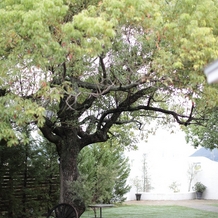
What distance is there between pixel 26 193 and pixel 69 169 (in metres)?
3.04

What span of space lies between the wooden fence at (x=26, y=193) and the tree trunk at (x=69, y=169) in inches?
106

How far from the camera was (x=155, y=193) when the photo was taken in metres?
20.8

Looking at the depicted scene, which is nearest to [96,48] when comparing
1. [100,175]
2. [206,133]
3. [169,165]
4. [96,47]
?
[96,47]

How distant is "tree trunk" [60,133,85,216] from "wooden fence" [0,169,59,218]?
8.83ft

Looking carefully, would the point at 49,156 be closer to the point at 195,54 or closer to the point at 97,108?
the point at 97,108

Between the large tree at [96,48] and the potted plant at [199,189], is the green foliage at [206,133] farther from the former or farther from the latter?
the potted plant at [199,189]

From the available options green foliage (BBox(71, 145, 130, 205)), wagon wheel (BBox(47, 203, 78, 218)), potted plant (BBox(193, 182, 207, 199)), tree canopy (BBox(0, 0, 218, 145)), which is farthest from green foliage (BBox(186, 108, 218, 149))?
potted plant (BBox(193, 182, 207, 199))

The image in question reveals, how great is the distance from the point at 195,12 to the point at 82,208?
5250 mm

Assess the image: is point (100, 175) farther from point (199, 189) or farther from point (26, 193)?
point (199, 189)

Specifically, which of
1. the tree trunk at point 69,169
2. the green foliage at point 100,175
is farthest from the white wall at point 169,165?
the tree trunk at point 69,169

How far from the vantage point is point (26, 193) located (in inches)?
481

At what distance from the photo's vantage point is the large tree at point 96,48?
6461 millimetres

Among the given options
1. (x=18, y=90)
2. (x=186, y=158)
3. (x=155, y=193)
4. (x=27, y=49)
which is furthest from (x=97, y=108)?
(x=186, y=158)

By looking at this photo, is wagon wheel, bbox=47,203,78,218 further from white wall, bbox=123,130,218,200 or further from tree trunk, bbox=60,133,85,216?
white wall, bbox=123,130,218,200
